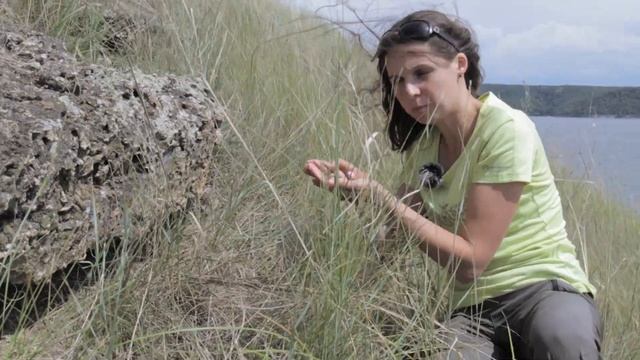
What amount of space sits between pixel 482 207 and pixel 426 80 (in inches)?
15.3

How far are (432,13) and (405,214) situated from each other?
0.63 metres

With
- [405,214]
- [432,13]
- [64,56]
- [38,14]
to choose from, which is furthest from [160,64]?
[405,214]

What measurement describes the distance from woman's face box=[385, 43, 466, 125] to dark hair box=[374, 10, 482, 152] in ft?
0.08

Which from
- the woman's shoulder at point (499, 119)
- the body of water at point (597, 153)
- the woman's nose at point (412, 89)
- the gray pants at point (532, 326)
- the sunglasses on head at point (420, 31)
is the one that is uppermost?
the sunglasses on head at point (420, 31)

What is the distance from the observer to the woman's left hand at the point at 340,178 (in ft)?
5.98

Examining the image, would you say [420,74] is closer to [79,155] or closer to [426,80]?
[426,80]

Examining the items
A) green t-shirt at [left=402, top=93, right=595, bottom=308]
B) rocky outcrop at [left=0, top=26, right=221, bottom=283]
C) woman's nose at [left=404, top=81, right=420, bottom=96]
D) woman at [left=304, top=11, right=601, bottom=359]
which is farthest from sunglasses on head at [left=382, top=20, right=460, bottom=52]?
rocky outcrop at [left=0, top=26, right=221, bottom=283]

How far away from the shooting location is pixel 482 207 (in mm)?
1929

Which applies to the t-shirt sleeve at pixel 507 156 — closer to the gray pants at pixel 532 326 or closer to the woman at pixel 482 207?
the woman at pixel 482 207

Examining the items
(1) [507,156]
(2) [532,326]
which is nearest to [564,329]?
(2) [532,326]

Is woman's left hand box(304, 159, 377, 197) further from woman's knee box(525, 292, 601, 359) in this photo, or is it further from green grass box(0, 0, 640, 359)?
woman's knee box(525, 292, 601, 359)

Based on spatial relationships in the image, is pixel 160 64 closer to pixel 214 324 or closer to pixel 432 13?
pixel 432 13

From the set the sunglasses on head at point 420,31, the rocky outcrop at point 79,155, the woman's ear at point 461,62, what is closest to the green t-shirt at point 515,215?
the woman's ear at point 461,62

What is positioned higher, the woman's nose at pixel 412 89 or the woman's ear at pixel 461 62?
the woman's ear at pixel 461 62
